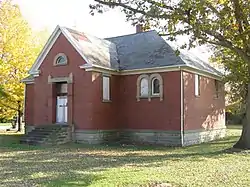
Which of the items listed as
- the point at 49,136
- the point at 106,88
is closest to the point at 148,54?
the point at 106,88

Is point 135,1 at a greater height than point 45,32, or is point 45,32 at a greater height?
point 45,32

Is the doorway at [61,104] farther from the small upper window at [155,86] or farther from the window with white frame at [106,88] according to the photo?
the small upper window at [155,86]

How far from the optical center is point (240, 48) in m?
17.0

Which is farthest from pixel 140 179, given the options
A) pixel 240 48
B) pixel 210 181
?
pixel 240 48

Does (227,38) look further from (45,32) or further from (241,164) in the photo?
(45,32)

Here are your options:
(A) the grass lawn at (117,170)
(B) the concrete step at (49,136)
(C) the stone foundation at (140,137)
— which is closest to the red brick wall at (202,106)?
(C) the stone foundation at (140,137)

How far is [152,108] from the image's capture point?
2191 cm

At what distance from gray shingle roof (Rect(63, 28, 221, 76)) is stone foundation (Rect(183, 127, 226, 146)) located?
4411mm

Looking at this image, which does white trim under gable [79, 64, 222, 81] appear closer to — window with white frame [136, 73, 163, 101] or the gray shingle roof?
the gray shingle roof

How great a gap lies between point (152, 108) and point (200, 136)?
4.17 metres

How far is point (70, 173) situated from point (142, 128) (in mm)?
11725

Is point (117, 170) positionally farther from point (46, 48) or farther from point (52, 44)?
point (46, 48)

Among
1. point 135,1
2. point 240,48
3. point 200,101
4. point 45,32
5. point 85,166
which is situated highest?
point 45,32

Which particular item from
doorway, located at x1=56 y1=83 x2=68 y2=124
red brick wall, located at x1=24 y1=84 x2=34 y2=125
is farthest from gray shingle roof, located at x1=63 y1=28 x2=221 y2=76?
red brick wall, located at x1=24 y1=84 x2=34 y2=125
